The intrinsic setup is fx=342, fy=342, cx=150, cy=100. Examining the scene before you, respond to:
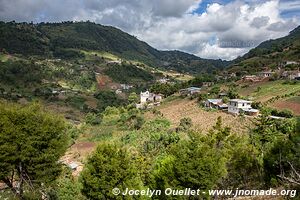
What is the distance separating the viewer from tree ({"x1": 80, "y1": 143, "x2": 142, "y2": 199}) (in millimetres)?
17734

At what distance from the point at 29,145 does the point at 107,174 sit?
16.0 feet

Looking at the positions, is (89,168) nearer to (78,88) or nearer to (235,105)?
(235,105)

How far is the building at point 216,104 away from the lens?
58.2m

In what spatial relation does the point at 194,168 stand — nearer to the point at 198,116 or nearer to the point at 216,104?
the point at 198,116

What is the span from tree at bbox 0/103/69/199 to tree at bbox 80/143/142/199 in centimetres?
281

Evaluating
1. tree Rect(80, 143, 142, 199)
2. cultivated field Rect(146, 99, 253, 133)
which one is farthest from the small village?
→ tree Rect(80, 143, 142, 199)

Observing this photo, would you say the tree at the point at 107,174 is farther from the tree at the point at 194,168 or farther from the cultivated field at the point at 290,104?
the cultivated field at the point at 290,104

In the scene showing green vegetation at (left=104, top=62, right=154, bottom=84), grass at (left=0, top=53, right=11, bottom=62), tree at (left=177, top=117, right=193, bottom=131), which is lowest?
tree at (left=177, top=117, right=193, bottom=131)

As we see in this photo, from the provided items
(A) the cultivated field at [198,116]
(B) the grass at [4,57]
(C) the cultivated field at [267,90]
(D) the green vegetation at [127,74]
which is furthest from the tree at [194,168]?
(D) the green vegetation at [127,74]

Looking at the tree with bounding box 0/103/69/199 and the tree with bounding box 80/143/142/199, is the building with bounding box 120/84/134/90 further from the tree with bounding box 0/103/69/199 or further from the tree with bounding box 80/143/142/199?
the tree with bounding box 80/143/142/199

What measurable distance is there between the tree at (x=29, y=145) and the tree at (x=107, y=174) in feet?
9.22

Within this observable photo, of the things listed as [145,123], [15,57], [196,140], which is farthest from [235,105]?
[15,57]

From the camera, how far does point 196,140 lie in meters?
19.6

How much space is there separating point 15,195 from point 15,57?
140 metres
